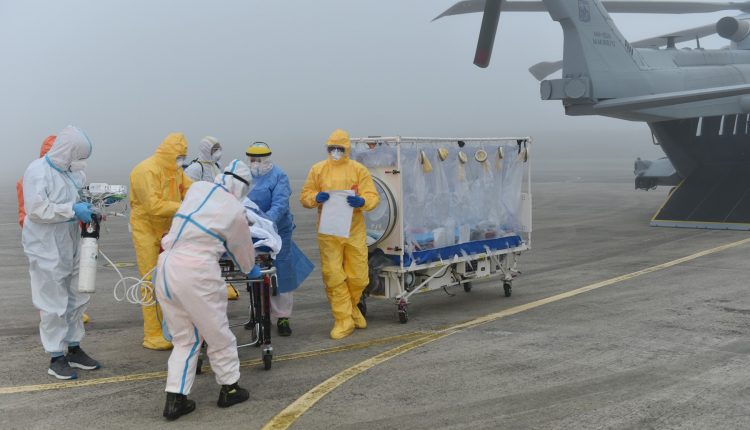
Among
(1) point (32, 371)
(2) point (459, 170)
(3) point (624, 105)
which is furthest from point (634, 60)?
(1) point (32, 371)

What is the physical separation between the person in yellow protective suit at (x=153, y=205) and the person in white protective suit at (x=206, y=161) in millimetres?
2148

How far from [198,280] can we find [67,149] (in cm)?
205

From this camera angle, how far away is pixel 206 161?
9031 millimetres

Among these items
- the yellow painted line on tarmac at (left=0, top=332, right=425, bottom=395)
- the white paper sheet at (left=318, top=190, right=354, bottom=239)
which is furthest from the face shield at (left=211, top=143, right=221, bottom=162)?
the yellow painted line on tarmac at (left=0, top=332, right=425, bottom=395)

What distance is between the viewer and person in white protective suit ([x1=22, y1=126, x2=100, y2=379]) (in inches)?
224

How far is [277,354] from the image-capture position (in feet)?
21.1

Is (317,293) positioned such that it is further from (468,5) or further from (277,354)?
(468,5)

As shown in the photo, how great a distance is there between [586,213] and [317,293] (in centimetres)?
1248

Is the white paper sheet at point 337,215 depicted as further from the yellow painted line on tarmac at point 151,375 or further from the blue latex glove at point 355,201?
the yellow painted line on tarmac at point 151,375

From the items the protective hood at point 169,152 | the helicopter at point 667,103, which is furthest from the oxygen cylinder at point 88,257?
the helicopter at point 667,103

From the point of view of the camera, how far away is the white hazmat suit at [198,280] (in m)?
4.79

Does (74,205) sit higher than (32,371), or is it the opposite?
(74,205)

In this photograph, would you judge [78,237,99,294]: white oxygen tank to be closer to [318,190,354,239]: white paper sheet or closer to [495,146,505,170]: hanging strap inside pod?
[318,190,354,239]: white paper sheet

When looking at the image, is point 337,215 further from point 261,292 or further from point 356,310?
point 261,292
